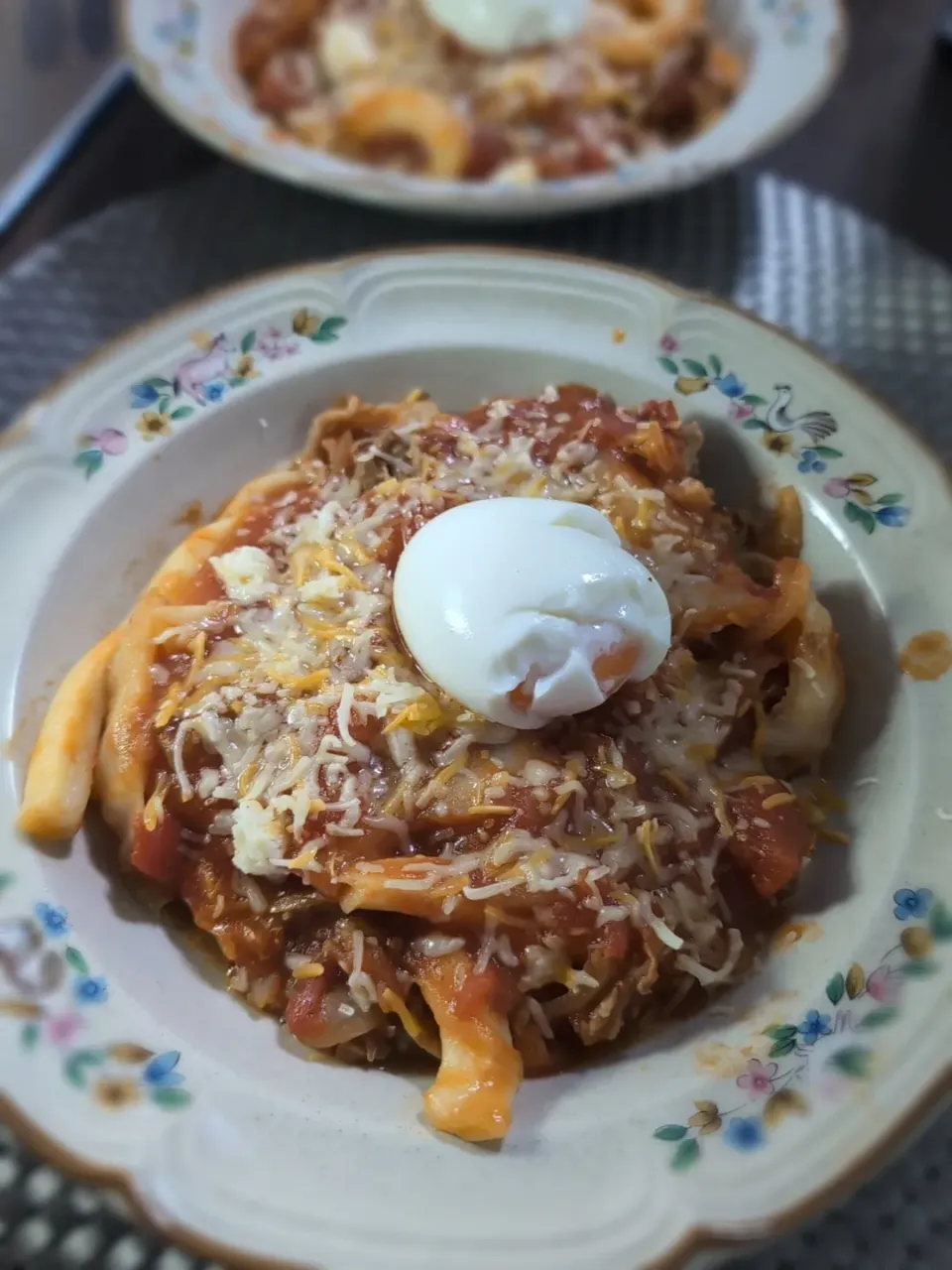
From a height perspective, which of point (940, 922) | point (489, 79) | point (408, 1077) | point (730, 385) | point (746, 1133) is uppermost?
point (489, 79)

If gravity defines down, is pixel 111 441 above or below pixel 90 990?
above

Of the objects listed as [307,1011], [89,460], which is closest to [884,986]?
[307,1011]

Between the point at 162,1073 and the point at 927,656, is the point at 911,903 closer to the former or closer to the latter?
the point at 927,656

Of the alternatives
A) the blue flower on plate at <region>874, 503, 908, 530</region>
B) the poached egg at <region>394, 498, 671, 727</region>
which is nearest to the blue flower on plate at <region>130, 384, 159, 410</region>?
the poached egg at <region>394, 498, 671, 727</region>

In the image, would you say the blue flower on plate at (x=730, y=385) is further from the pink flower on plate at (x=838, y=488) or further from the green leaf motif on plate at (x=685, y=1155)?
the green leaf motif on plate at (x=685, y=1155)

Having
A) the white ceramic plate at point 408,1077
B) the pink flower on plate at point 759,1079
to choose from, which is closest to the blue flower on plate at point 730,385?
the white ceramic plate at point 408,1077

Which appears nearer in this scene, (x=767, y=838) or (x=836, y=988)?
(x=836, y=988)

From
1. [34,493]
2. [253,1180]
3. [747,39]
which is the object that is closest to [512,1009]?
[253,1180]
